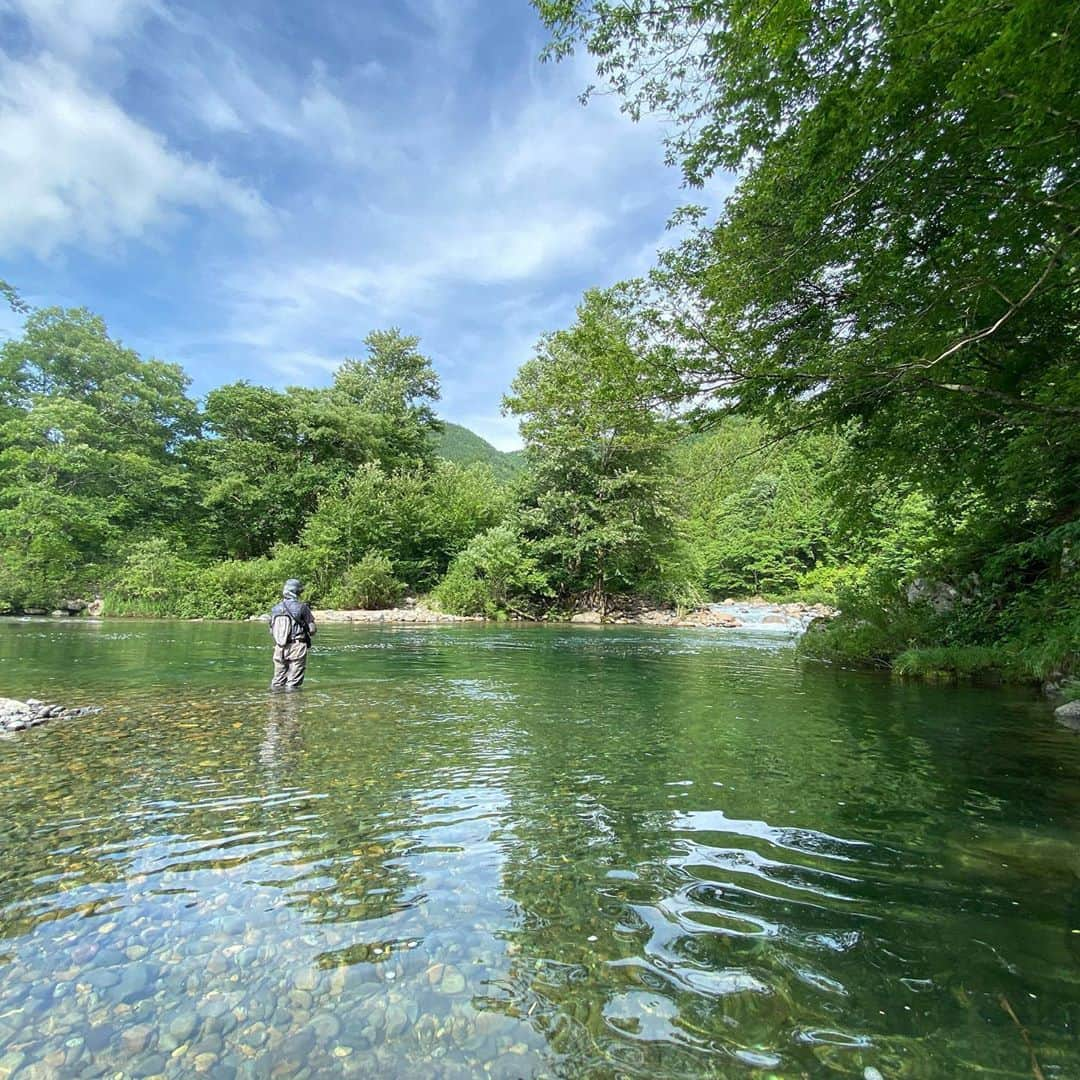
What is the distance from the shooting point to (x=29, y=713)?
769 centimetres

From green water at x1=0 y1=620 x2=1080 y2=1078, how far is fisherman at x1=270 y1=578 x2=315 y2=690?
276 centimetres

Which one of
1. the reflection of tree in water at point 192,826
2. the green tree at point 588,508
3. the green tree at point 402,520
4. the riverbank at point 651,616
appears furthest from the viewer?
the green tree at point 402,520

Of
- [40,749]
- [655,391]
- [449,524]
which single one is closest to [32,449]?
[449,524]

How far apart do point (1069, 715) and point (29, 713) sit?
43.3 ft

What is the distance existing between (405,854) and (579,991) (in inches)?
67.4

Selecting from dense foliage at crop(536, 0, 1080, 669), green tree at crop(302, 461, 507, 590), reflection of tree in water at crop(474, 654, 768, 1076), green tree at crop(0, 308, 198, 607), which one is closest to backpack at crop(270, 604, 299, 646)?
reflection of tree in water at crop(474, 654, 768, 1076)

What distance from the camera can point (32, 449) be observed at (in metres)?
36.7

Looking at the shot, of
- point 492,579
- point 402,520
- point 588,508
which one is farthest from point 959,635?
point 402,520

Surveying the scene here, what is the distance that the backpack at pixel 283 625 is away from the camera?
1019cm

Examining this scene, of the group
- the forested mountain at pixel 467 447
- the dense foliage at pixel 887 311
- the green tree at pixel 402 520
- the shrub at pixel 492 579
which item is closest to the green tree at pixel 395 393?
the green tree at pixel 402 520

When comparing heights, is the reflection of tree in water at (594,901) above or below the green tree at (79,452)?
below

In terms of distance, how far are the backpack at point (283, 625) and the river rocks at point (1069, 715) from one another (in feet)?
36.1

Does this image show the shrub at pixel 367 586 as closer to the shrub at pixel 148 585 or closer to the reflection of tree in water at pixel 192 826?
the shrub at pixel 148 585

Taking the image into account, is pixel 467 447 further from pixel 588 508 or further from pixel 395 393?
pixel 588 508
